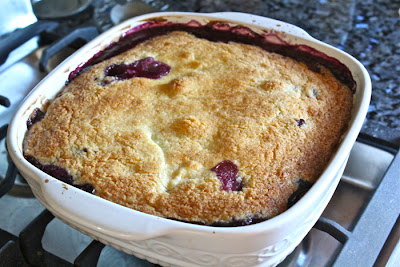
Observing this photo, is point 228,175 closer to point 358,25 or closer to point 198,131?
point 198,131

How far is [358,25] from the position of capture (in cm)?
159

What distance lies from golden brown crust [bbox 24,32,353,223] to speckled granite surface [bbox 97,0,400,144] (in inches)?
13.0

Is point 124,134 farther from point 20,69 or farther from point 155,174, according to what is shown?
point 20,69

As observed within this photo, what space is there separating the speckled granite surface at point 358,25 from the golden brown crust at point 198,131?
1.09 ft

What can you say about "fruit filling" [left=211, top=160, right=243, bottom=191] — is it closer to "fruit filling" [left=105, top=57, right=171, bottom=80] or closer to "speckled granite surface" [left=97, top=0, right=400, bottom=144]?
"fruit filling" [left=105, top=57, right=171, bottom=80]

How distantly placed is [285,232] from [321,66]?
21.4 inches

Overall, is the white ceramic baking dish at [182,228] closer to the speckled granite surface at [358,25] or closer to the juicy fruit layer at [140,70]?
the juicy fruit layer at [140,70]

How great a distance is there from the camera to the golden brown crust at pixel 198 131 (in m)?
0.80

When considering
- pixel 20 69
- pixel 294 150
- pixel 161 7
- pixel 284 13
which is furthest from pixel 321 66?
pixel 20 69

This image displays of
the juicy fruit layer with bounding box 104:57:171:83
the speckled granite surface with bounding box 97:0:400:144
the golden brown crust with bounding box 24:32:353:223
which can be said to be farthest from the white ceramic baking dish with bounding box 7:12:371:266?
the speckled granite surface with bounding box 97:0:400:144

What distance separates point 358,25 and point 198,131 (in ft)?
3.19

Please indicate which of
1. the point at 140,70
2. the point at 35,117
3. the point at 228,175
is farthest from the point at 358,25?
the point at 35,117

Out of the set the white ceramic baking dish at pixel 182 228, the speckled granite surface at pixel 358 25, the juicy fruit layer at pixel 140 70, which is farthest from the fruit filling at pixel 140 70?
the speckled granite surface at pixel 358 25

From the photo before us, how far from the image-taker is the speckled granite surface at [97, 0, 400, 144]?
4.27 feet
